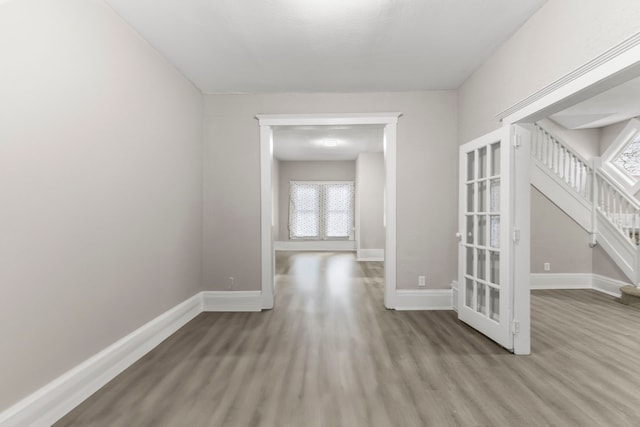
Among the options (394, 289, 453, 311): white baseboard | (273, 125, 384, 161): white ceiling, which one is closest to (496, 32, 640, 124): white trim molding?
(394, 289, 453, 311): white baseboard

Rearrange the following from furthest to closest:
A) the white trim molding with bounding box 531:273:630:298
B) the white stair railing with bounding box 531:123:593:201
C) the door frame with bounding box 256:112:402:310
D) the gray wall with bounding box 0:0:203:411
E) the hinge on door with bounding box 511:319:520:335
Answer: the white stair railing with bounding box 531:123:593:201, the white trim molding with bounding box 531:273:630:298, the door frame with bounding box 256:112:402:310, the hinge on door with bounding box 511:319:520:335, the gray wall with bounding box 0:0:203:411

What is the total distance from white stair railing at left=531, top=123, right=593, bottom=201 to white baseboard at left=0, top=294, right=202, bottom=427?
6.02 metres

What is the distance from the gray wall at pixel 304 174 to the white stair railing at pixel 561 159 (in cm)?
538

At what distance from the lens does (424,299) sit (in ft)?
13.5

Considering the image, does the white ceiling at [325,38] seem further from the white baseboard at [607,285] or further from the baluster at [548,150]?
the white baseboard at [607,285]

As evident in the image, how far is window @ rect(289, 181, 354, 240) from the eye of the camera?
10.2m

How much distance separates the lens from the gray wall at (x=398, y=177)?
414 cm

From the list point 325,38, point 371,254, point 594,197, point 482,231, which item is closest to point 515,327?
point 482,231

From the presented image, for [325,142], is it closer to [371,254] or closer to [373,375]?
Result: [371,254]

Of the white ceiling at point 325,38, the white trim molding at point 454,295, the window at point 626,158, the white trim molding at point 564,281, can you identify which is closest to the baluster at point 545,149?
the white trim molding at point 564,281

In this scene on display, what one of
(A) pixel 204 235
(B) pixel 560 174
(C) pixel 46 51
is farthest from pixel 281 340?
(B) pixel 560 174

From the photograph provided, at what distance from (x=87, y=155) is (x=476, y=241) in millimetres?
3472

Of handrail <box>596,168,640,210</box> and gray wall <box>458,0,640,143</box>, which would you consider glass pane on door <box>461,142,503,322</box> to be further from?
handrail <box>596,168,640,210</box>

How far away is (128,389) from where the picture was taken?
2264 mm
